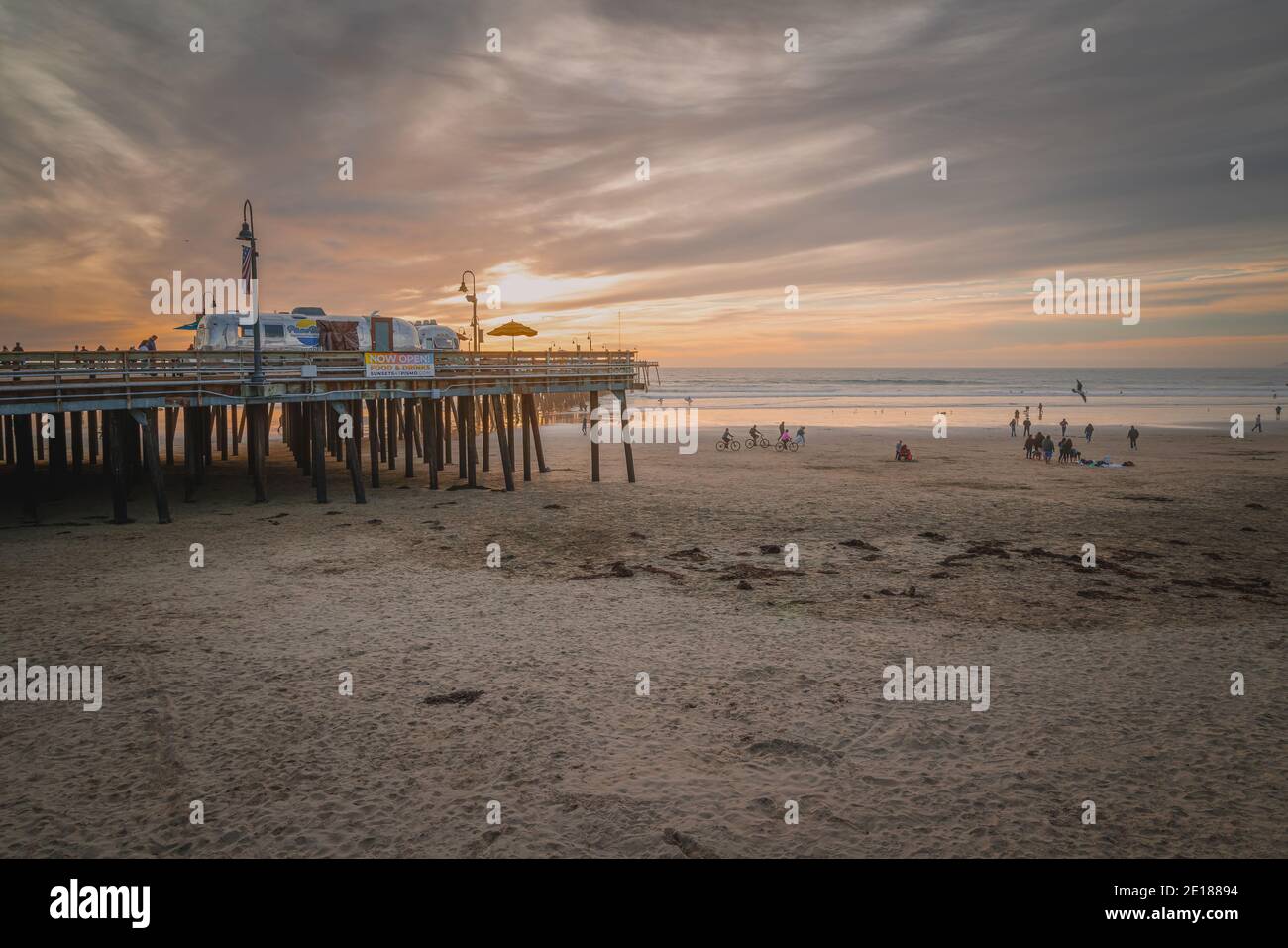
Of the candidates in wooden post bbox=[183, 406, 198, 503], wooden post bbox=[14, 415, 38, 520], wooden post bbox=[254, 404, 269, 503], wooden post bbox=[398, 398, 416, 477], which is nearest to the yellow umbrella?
wooden post bbox=[398, 398, 416, 477]

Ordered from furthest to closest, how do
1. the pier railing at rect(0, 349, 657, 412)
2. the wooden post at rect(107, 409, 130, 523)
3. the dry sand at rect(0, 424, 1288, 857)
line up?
the wooden post at rect(107, 409, 130, 523), the pier railing at rect(0, 349, 657, 412), the dry sand at rect(0, 424, 1288, 857)

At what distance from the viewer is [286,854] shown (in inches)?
256

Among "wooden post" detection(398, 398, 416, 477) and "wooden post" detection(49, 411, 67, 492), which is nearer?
"wooden post" detection(49, 411, 67, 492)

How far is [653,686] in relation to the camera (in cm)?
1019

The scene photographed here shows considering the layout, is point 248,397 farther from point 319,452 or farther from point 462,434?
point 462,434

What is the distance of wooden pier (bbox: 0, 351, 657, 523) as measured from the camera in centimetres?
1988

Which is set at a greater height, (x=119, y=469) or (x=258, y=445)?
(x=258, y=445)

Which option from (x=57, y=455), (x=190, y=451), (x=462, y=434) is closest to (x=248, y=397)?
(x=190, y=451)

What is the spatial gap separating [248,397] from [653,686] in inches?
708

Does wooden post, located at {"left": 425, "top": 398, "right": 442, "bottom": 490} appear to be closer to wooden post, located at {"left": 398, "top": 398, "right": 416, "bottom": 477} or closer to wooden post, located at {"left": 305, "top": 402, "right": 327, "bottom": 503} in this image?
wooden post, located at {"left": 398, "top": 398, "right": 416, "bottom": 477}

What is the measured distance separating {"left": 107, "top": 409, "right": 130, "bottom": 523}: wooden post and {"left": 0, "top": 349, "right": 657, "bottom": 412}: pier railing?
84 cm

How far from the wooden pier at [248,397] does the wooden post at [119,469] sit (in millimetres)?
32

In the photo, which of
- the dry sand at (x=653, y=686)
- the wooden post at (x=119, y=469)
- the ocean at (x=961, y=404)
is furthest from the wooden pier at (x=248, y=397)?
the ocean at (x=961, y=404)
